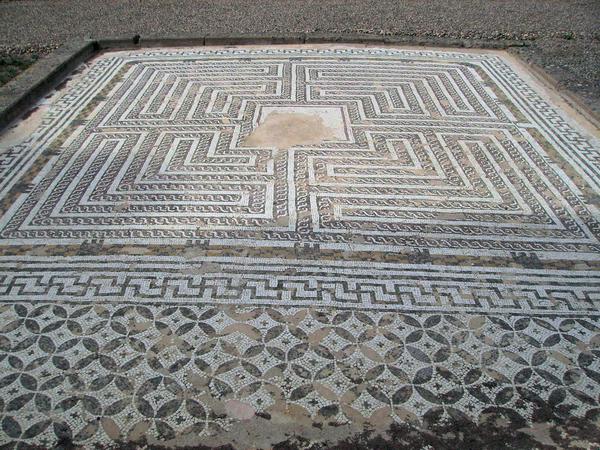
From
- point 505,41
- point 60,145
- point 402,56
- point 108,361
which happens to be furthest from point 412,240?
point 505,41

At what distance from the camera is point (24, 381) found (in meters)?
1.41

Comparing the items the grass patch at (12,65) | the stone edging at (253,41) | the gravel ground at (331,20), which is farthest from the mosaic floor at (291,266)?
the gravel ground at (331,20)

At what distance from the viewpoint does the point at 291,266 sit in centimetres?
185

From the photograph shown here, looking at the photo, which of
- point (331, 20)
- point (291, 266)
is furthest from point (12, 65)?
point (291, 266)

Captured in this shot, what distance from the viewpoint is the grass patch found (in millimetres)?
3464

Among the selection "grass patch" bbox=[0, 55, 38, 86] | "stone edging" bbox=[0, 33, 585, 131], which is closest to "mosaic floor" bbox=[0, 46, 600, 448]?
"grass patch" bbox=[0, 55, 38, 86]

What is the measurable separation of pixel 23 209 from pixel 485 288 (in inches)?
70.0

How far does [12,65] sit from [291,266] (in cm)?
295

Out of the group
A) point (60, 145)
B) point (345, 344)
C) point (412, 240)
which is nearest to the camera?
point (345, 344)

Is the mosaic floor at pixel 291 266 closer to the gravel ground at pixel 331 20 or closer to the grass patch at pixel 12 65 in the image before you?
the grass patch at pixel 12 65

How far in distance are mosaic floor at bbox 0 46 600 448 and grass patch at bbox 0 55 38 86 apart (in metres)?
A: 0.55

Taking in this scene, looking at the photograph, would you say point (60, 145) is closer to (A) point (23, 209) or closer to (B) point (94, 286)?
(A) point (23, 209)

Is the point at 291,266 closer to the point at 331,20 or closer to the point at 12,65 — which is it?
the point at 12,65

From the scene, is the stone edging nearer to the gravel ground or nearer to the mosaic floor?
the gravel ground
